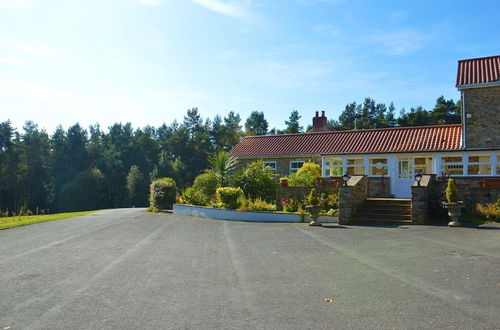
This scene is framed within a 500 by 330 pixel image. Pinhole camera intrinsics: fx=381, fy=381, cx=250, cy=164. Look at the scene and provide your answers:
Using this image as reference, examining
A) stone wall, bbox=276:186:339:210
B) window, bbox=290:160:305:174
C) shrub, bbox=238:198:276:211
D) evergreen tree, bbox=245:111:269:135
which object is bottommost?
shrub, bbox=238:198:276:211

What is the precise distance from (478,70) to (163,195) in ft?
62.2

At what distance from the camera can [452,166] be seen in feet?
65.8

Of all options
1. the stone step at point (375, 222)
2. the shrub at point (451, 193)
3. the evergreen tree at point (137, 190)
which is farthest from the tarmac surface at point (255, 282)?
the evergreen tree at point (137, 190)

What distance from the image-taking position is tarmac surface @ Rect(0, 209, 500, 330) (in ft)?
15.2

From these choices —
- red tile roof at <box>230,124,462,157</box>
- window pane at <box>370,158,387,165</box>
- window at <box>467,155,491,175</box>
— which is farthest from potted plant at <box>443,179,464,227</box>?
window pane at <box>370,158,387,165</box>

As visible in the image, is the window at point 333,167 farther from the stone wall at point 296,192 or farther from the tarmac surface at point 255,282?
the tarmac surface at point 255,282

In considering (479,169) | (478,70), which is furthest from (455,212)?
(478,70)

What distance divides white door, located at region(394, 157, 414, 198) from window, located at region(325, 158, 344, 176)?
315cm

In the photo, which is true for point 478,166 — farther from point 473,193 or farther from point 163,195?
point 163,195

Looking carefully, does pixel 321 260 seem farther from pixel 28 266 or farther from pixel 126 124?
pixel 126 124

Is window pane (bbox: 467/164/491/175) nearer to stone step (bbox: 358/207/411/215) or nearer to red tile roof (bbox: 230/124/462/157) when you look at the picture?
red tile roof (bbox: 230/124/462/157)

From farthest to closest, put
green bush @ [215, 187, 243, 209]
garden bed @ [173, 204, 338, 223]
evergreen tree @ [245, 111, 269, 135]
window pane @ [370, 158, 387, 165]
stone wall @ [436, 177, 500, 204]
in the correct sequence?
evergreen tree @ [245, 111, 269, 135]
window pane @ [370, 158, 387, 165]
green bush @ [215, 187, 243, 209]
garden bed @ [173, 204, 338, 223]
stone wall @ [436, 177, 500, 204]

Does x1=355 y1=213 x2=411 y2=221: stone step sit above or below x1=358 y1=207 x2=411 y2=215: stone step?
below

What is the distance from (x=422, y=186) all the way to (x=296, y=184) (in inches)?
240
